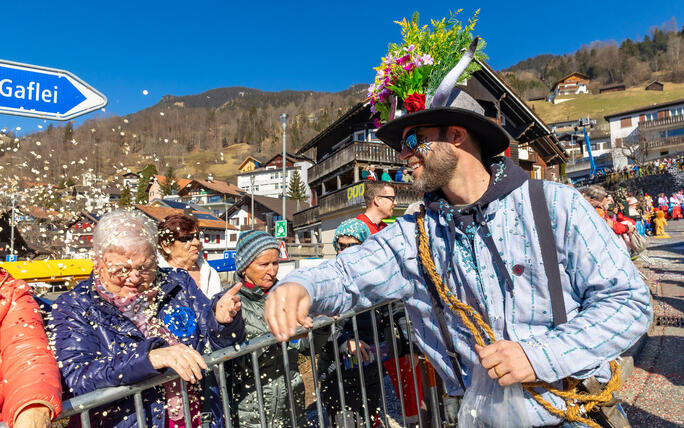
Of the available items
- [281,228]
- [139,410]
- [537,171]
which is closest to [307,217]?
[281,228]

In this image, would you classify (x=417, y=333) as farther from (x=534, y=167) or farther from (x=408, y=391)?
(x=534, y=167)

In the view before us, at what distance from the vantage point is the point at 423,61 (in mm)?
1781

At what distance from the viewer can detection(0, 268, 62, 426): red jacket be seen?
4.45 ft

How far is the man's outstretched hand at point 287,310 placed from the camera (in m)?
1.18

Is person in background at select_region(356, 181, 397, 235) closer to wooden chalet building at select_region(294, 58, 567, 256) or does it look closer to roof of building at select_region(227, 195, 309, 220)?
wooden chalet building at select_region(294, 58, 567, 256)

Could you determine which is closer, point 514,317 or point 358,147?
point 514,317

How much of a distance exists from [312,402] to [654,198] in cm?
3738

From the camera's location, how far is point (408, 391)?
3.34 meters

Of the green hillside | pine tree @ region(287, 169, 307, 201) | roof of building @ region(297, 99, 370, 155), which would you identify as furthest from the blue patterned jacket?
the green hillside

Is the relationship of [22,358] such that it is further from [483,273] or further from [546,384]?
[546,384]

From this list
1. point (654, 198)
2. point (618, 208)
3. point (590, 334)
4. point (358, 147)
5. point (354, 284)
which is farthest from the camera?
point (654, 198)

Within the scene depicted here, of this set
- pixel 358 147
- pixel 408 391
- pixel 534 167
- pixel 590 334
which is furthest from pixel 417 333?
pixel 534 167

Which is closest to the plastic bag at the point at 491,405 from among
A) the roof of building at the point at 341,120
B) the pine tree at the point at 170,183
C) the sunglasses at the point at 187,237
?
the pine tree at the point at 170,183

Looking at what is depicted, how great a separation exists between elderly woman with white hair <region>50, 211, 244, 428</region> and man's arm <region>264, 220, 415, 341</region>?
609mm
